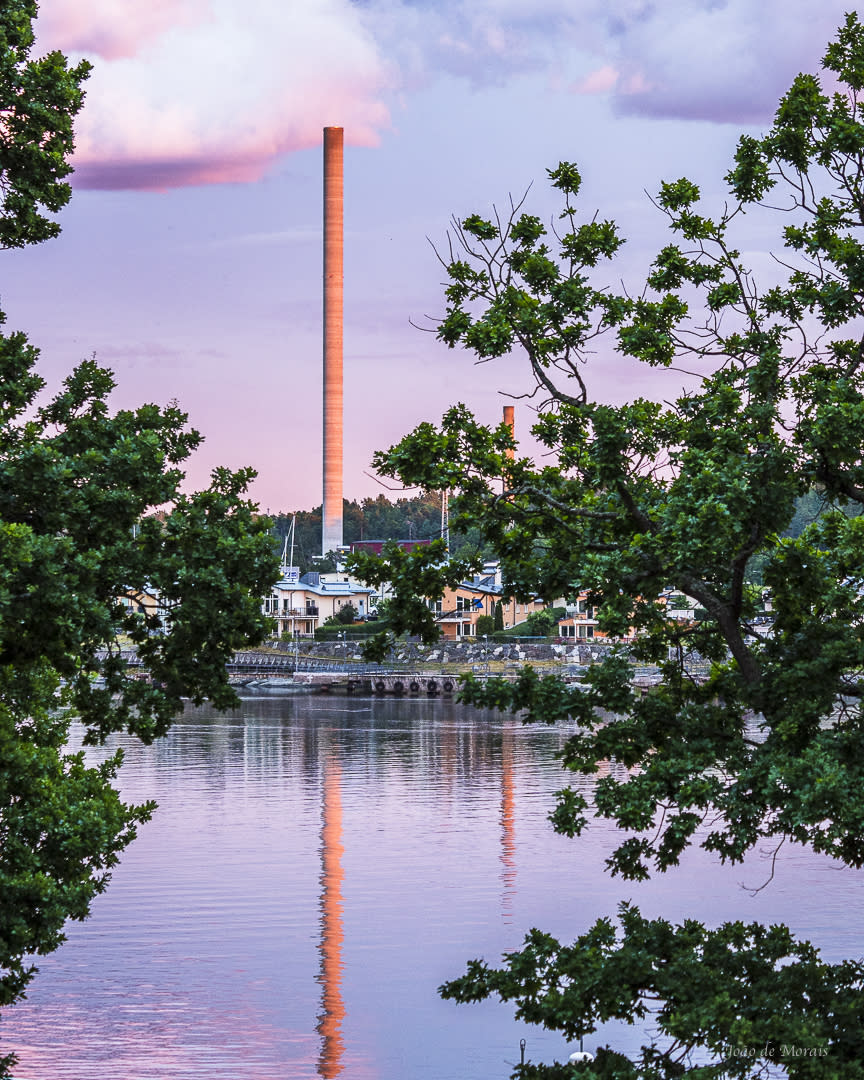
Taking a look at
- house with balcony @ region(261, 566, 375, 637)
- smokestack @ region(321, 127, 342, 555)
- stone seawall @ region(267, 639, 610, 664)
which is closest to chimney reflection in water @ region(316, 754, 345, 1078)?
stone seawall @ region(267, 639, 610, 664)

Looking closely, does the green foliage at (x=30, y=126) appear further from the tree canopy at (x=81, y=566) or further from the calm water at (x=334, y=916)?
the calm water at (x=334, y=916)

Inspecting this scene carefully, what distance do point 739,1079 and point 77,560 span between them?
673 centimetres

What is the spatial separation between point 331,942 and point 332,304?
105119 mm

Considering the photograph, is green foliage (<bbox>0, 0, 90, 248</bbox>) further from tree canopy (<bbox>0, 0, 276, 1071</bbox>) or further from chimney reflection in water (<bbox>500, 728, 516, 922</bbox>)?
chimney reflection in water (<bbox>500, 728, 516, 922</bbox>)

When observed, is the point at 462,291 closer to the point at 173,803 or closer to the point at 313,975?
the point at 313,975

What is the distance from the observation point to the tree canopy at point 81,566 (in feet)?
42.5

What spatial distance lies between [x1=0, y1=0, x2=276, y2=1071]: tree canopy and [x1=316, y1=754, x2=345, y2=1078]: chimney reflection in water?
8.36 metres

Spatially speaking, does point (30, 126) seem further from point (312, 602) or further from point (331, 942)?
point (312, 602)

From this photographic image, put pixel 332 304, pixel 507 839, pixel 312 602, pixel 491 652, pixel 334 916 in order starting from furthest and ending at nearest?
pixel 312 602
pixel 332 304
pixel 491 652
pixel 507 839
pixel 334 916

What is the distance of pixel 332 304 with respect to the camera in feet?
424

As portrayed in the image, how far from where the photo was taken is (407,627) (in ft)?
41.0

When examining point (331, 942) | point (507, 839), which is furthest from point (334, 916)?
point (507, 839)

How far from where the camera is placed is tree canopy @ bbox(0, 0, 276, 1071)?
12945 millimetres

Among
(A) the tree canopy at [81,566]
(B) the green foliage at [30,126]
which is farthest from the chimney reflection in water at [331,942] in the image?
(B) the green foliage at [30,126]
